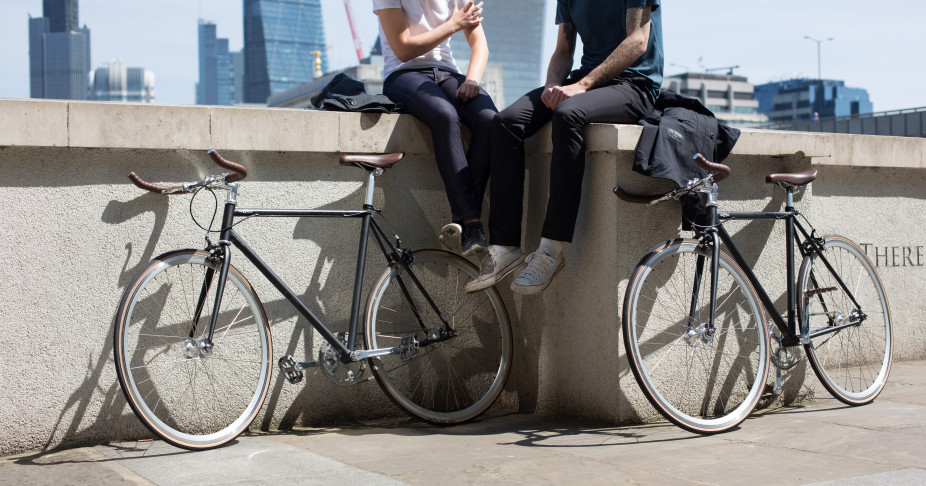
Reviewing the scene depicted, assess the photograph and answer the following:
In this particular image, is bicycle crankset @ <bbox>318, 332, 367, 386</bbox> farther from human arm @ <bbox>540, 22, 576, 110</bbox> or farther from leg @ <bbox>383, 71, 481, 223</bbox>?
human arm @ <bbox>540, 22, 576, 110</bbox>

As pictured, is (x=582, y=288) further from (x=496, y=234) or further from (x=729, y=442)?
(x=729, y=442)

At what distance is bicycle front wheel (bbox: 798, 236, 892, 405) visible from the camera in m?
4.99

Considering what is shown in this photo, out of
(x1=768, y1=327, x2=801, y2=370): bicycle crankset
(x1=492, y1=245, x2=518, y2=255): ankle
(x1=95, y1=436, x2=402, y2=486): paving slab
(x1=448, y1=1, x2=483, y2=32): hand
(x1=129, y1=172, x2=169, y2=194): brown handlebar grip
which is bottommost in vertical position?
(x1=95, y1=436, x2=402, y2=486): paving slab

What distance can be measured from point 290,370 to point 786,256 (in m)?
2.70

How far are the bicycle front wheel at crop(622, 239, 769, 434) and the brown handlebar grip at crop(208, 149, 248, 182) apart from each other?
1.79 meters

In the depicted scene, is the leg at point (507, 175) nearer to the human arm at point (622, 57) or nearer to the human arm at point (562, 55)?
the human arm at point (622, 57)

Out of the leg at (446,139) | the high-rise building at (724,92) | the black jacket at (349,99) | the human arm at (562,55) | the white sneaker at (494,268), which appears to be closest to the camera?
the white sneaker at (494,268)

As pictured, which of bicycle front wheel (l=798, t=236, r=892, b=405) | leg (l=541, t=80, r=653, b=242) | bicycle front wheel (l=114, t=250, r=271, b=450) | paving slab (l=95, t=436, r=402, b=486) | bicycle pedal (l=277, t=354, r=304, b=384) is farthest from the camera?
bicycle front wheel (l=798, t=236, r=892, b=405)

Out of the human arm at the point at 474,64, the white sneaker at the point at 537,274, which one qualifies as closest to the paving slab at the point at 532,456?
the white sneaker at the point at 537,274

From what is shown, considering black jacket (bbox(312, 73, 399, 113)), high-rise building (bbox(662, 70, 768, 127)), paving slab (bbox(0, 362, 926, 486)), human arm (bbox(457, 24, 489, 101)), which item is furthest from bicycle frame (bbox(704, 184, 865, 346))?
high-rise building (bbox(662, 70, 768, 127))

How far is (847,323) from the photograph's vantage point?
5113mm

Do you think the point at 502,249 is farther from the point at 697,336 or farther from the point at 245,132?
the point at 245,132

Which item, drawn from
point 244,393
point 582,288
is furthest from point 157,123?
point 582,288

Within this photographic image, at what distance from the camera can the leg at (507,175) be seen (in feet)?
15.3
